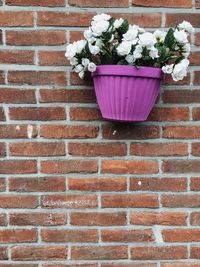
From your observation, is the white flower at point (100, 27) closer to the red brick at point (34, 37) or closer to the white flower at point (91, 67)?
the white flower at point (91, 67)

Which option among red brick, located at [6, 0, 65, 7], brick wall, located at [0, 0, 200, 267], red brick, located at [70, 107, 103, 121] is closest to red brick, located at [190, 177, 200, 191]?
brick wall, located at [0, 0, 200, 267]

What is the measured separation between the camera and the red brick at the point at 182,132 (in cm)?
172

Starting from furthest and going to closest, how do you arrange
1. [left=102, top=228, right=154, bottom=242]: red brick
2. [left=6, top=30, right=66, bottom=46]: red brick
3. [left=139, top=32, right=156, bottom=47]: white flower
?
[left=102, top=228, right=154, bottom=242]: red brick → [left=6, top=30, right=66, bottom=46]: red brick → [left=139, top=32, right=156, bottom=47]: white flower

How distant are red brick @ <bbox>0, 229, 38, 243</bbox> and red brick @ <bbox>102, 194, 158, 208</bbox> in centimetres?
34

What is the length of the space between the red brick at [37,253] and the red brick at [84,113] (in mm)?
586

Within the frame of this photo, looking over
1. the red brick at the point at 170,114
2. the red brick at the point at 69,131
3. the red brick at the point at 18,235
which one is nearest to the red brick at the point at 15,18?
the red brick at the point at 69,131

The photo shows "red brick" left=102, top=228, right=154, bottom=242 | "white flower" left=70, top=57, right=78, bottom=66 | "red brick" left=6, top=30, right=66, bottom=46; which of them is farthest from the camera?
"red brick" left=102, top=228, right=154, bottom=242

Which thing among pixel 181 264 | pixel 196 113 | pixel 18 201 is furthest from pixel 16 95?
pixel 181 264

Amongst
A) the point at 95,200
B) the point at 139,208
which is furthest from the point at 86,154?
the point at 139,208

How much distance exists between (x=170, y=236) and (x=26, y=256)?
0.65 m

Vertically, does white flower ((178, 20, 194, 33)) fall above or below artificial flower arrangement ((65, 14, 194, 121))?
above

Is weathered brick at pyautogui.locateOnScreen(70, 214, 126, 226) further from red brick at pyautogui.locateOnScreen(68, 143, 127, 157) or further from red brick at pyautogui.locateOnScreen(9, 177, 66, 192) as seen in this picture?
red brick at pyautogui.locateOnScreen(68, 143, 127, 157)

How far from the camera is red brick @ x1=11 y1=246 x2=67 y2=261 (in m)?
1.75

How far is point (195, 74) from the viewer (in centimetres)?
170
